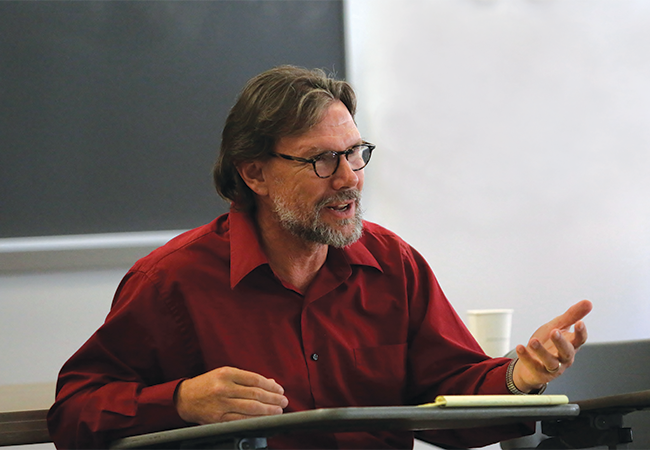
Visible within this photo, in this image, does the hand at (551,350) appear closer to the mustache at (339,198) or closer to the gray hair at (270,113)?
the mustache at (339,198)

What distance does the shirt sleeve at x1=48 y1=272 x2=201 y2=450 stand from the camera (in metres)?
1.30

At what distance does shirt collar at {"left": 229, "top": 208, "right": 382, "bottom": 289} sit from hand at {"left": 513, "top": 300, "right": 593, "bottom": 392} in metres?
0.45

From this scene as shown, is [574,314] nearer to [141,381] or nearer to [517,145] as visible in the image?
[141,381]

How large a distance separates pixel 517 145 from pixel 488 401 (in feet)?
6.27

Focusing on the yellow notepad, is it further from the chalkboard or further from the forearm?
the chalkboard

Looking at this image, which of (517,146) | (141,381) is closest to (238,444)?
(141,381)

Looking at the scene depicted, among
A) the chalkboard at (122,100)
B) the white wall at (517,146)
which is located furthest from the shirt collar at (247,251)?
the white wall at (517,146)

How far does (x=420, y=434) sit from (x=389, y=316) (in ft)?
0.90

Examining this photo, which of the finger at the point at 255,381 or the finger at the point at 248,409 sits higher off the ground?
the finger at the point at 255,381

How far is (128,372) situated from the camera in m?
1.44

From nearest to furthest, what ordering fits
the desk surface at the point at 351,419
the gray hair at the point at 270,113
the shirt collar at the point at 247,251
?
the desk surface at the point at 351,419 < the shirt collar at the point at 247,251 < the gray hair at the point at 270,113

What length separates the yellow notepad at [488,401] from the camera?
985 mm

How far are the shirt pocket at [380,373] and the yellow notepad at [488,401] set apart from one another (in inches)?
21.3

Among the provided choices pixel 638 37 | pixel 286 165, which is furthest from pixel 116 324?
pixel 638 37
